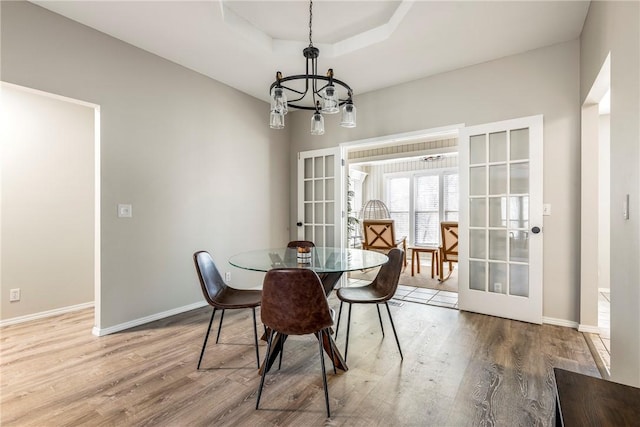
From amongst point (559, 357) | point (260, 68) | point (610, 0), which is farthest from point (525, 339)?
point (260, 68)

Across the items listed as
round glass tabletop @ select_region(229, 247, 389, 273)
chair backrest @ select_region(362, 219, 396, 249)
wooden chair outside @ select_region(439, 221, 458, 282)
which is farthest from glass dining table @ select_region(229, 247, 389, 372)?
chair backrest @ select_region(362, 219, 396, 249)

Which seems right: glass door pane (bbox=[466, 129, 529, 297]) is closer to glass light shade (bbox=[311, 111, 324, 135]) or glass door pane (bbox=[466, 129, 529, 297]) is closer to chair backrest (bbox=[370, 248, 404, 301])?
chair backrest (bbox=[370, 248, 404, 301])

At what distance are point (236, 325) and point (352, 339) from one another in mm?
1146

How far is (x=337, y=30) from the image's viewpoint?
9.56 ft

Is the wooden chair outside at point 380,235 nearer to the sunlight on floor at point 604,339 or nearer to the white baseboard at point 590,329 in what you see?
the sunlight on floor at point 604,339

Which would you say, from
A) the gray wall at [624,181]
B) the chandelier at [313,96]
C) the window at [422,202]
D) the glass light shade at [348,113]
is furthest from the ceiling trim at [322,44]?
the window at [422,202]

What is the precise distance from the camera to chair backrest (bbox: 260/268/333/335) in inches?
65.9

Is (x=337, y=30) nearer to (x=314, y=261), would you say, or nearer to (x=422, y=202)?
(x=314, y=261)

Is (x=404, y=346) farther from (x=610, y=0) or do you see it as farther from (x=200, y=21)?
(x=200, y=21)

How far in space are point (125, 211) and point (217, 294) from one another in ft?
4.46

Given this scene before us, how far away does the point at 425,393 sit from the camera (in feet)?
6.11

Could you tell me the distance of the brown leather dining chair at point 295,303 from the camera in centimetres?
167

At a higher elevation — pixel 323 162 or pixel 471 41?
pixel 471 41

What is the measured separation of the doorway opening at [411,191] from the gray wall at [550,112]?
1913mm
